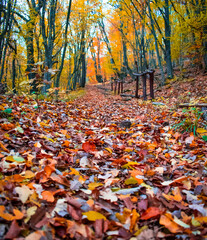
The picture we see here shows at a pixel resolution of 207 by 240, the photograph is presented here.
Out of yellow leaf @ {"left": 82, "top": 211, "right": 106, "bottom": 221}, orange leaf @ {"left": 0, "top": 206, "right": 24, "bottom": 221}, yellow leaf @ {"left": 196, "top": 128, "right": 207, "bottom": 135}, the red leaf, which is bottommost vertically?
yellow leaf @ {"left": 82, "top": 211, "right": 106, "bottom": 221}

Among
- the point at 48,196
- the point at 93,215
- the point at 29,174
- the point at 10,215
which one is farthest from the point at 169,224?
the point at 29,174

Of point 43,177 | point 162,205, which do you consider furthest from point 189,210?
point 43,177

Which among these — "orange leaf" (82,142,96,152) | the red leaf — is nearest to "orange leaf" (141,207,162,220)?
the red leaf

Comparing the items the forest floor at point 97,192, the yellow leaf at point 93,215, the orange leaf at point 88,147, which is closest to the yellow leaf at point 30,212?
the forest floor at point 97,192

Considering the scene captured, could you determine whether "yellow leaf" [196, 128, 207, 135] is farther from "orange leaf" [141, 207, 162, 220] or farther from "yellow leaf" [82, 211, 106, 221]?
"yellow leaf" [82, 211, 106, 221]

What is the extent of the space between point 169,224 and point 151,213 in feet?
0.38

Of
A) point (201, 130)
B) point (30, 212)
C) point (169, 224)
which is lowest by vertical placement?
point (169, 224)

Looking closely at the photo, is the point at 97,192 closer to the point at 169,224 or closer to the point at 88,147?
the point at 169,224

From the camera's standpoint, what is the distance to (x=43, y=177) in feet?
4.30

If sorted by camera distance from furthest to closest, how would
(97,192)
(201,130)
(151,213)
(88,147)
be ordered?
(201,130) → (88,147) → (97,192) → (151,213)

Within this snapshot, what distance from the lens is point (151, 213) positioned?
1065 mm

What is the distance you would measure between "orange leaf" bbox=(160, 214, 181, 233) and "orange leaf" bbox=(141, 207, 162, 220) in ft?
0.15

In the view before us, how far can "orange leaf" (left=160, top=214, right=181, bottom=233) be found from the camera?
0.97 metres

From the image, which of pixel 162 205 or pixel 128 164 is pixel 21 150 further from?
pixel 162 205
